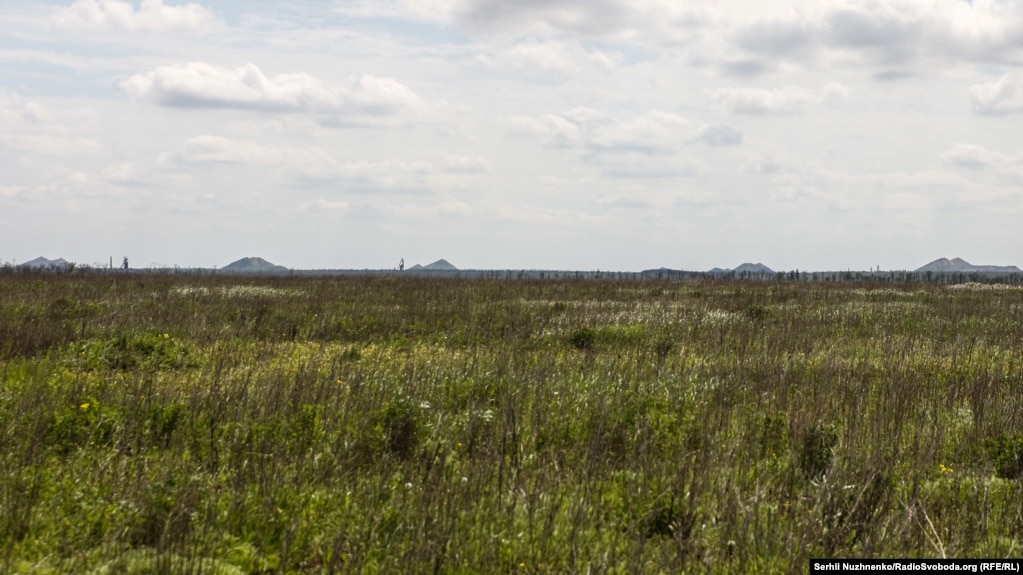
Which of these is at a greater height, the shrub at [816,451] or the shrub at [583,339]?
the shrub at [583,339]

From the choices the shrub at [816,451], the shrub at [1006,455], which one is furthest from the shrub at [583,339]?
the shrub at [1006,455]

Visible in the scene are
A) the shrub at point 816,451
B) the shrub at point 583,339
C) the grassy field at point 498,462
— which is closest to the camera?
the grassy field at point 498,462

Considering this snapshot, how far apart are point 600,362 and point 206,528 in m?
7.31

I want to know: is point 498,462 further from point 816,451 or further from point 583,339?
point 583,339

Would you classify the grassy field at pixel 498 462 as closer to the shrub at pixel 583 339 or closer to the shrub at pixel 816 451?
the shrub at pixel 816 451

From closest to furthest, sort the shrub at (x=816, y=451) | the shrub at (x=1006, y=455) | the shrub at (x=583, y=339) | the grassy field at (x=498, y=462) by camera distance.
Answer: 1. the grassy field at (x=498, y=462)
2. the shrub at (x=816, y=451)
3. the shrub at (x=1006, y=455)
4. the shrub at (x=583, y=339)

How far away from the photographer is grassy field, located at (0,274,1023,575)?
452 cm

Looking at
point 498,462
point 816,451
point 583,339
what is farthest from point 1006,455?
point 583,339

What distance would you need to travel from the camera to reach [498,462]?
6289 mm

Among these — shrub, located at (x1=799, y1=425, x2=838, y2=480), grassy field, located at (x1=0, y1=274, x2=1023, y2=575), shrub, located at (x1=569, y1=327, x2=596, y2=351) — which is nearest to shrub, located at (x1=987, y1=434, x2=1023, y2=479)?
grassy field, located at (x1=0, y1=274, x2=1023, y2=575)

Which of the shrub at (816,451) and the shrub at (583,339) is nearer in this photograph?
the shrub at (816,451)

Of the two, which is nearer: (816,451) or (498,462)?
(498,462)

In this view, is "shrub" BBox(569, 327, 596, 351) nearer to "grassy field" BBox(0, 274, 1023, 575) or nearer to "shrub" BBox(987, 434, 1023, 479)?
"grassy field" BBox(0, 274, 1023, 575)

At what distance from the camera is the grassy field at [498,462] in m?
4.52
